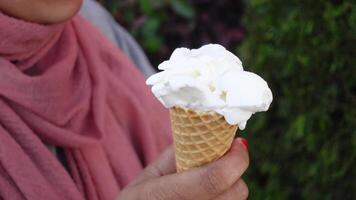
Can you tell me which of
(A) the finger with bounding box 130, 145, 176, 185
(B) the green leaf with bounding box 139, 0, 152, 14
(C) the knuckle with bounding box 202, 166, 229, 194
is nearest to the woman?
(A) the finger with bounding box 130, 145, 176, 185

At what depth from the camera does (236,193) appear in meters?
1.22

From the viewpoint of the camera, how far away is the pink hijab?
5.11 ft

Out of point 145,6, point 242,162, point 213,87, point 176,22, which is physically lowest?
point 176,22

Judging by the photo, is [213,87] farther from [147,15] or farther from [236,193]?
[147,15]

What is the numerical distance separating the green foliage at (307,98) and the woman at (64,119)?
0.44m

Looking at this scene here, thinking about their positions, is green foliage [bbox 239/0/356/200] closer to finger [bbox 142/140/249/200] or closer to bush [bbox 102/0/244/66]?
finger [bbox 142/140/249/200]

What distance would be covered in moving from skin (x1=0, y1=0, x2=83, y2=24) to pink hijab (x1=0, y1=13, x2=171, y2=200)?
1.0 inches

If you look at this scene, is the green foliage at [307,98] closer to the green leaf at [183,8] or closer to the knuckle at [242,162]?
the knuckle at [242,162]

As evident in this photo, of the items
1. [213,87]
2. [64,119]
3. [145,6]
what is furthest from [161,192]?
[145,6]

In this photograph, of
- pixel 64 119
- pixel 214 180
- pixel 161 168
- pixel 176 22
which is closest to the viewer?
pixel 214 180

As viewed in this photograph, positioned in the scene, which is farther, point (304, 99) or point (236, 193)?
point (304, 99)

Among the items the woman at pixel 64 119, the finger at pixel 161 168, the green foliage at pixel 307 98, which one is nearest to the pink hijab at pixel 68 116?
the woman at pixel 64 119

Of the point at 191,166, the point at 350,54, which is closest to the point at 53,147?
the point at 191,166

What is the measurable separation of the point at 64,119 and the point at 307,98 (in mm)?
730
